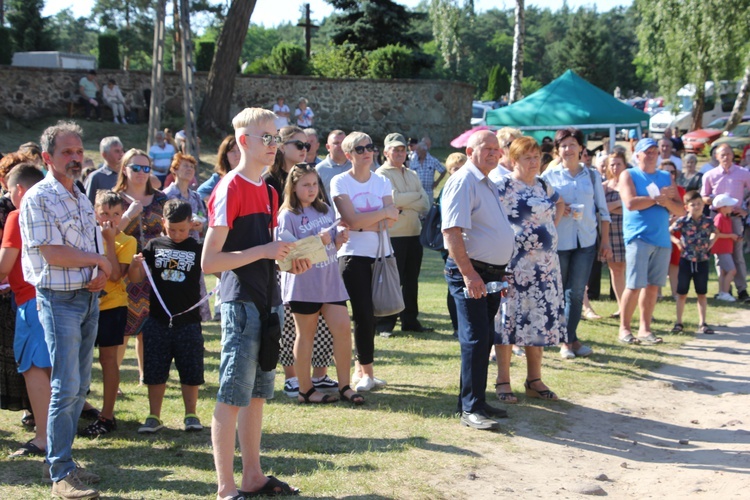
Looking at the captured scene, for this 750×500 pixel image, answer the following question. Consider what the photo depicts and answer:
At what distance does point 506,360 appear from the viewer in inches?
265

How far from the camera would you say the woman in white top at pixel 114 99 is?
27.2m

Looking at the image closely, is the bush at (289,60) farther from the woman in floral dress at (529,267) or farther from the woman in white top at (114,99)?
the woman in floral dress at (529,267)

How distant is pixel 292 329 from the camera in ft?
22.8

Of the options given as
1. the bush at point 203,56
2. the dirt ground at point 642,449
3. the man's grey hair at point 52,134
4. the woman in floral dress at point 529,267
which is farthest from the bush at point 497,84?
the man's grey hair at point 52,134

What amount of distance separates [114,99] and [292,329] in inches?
883

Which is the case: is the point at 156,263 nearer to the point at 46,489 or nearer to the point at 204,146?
the point at 46,489

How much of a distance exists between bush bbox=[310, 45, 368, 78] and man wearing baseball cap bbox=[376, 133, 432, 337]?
2340 centimetres

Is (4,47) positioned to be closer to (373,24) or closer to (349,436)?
(373,24)

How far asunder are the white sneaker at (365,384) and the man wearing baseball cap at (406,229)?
2316 millimetres

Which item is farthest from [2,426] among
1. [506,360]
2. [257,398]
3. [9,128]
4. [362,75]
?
[362,75]

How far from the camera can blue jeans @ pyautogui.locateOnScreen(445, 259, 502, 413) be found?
5.99 meters

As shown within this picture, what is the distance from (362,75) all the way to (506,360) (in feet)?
88.7

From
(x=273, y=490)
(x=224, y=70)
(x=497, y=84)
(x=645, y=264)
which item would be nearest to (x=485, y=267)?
(x=273, y=490)

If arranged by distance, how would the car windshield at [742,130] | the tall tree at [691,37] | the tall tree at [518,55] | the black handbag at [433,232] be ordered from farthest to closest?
the car windshield at [742,130]
the tall tree at [518,55]
the tall tree at [691,37]
the black handbag at [433,232]
